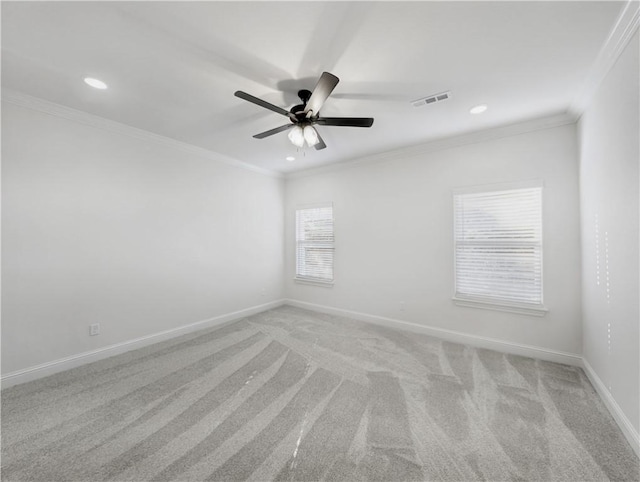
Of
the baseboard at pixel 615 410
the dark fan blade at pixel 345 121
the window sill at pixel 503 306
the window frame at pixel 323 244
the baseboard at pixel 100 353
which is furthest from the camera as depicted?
the window frame at pixel 323 244

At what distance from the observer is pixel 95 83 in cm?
222

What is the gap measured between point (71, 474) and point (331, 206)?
4086mm

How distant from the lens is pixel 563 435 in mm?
1733

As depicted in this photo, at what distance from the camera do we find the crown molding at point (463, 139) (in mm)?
2803

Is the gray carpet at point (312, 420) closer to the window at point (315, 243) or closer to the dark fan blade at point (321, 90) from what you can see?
the window at point (315, 243)

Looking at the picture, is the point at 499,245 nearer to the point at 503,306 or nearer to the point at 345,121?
the point at 503,306

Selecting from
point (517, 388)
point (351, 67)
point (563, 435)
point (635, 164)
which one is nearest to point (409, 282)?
point (517, 388)

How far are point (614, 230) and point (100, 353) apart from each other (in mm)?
5051

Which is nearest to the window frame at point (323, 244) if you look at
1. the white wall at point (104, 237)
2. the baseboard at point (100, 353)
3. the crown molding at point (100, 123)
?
the white wall at point (104, 237)

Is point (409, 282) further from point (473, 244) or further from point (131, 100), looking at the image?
point (131, 100)

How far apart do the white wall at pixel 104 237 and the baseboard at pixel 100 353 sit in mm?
58

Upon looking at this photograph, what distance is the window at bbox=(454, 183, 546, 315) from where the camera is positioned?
291 cm

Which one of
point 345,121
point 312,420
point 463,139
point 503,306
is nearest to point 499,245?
point 503,306

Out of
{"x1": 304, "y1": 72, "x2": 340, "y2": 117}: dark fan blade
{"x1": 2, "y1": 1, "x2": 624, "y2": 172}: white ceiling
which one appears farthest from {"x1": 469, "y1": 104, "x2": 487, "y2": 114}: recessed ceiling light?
{"x1": 304, "y1": 72, "x2": 340, "y2": 117}: dark fan blade
